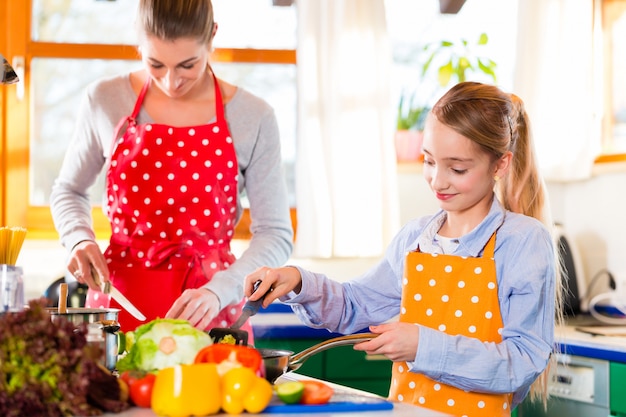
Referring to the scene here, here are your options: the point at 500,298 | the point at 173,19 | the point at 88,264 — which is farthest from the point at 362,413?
the point at 173,19

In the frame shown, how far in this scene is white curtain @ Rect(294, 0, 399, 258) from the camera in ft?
11.7

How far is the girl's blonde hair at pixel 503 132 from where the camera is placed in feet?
5.86

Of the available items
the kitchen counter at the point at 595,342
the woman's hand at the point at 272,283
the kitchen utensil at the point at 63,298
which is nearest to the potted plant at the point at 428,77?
the kitchen counter at the point at 595,342

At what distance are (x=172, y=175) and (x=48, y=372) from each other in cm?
109

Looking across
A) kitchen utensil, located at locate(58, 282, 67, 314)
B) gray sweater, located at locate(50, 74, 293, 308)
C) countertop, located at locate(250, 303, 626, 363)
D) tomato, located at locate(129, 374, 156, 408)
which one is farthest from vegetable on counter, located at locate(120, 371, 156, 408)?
countertop, located at locate(250, 303, 626, 363)

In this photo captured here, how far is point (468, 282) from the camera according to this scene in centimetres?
179

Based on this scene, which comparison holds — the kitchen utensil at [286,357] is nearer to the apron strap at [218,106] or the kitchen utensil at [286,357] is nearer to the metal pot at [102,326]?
the metal pot at [102,326]

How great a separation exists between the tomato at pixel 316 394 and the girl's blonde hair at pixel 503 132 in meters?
0.67

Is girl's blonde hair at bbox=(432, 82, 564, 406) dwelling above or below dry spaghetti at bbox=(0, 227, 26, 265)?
above

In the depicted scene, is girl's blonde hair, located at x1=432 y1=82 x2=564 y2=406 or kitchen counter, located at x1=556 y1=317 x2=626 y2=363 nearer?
girl's blonde hair, located at x1=432 y1=82 x2=564 y2=406

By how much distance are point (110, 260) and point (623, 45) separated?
242 cm

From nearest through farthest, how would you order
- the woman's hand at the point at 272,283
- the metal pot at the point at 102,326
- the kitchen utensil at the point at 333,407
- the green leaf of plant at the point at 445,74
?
the kitchen utensil at the point at 333,407 → the metal pot at the point at 102,326 → the woman's hand at the point at 272,283 → the green leaf of plant at the point at 445,74

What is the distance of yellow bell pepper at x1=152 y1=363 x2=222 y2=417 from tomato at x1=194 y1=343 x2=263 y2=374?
9 centimetres

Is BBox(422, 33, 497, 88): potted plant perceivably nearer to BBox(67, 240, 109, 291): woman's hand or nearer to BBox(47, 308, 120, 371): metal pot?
BBox(67, 240, 109, 291): woman's hand
